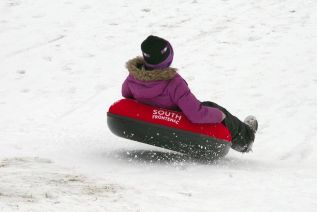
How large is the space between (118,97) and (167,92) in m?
2.81

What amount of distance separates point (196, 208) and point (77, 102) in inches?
168

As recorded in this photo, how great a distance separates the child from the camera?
4.78 meters

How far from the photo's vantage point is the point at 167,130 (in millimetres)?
4934

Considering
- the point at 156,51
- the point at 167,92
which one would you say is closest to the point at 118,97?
the point at 167,92

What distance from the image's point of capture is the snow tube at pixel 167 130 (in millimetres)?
4938

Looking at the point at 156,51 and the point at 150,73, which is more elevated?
the point at 156,51

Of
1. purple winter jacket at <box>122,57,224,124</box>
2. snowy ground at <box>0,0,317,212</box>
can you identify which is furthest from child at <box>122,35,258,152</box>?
snowy ground at <box>0,0,317,212</box>

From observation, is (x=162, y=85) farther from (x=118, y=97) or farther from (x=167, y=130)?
(x=118, y=97)

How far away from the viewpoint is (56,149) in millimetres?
5461

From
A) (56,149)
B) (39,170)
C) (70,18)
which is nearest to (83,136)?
(56,149)

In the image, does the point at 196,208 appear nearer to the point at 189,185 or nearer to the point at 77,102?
the point at 189,185

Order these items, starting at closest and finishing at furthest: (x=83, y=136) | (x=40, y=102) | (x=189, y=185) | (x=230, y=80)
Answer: (x=189, y=185) < (x=83, y=136) < (x=40, y=102) < (x=230, y=80)

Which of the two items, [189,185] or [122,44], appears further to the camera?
[122,44]

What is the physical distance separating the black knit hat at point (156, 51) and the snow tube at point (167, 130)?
0.43 m
